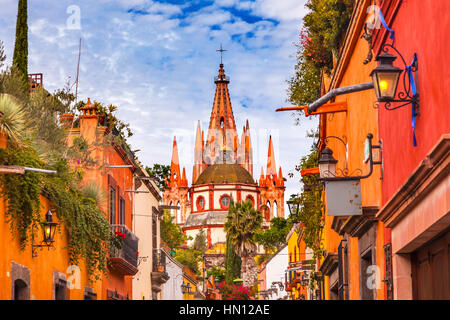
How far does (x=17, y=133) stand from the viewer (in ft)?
42.4

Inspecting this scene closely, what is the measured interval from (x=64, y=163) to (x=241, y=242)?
5845 cm

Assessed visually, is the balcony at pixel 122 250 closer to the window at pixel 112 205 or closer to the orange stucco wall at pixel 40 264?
the window at pixel 112 205

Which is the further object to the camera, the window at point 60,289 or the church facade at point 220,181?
the church facade at point 220,181

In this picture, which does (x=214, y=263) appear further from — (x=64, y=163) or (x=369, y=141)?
(x=369, y=141)

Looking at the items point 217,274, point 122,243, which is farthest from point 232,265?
point 122,243

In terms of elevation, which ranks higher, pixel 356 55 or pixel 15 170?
pixel 356 55

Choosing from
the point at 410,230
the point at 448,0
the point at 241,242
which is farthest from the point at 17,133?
the point at 241,242

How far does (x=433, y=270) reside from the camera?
834 cm

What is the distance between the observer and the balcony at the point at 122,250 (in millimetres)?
21016

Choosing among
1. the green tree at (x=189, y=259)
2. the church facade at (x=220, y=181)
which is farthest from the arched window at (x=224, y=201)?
the green tree at (x=189, y=259)

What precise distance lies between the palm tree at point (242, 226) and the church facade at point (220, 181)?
29815mm

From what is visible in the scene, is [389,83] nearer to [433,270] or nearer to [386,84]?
[386,84]

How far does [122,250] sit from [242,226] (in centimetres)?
5255

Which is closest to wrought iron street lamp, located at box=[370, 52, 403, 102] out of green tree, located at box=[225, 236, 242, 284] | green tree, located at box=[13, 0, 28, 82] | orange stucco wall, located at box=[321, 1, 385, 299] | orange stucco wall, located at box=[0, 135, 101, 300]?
orange stucco wall, located at box=[321, 1, 385, 299]
